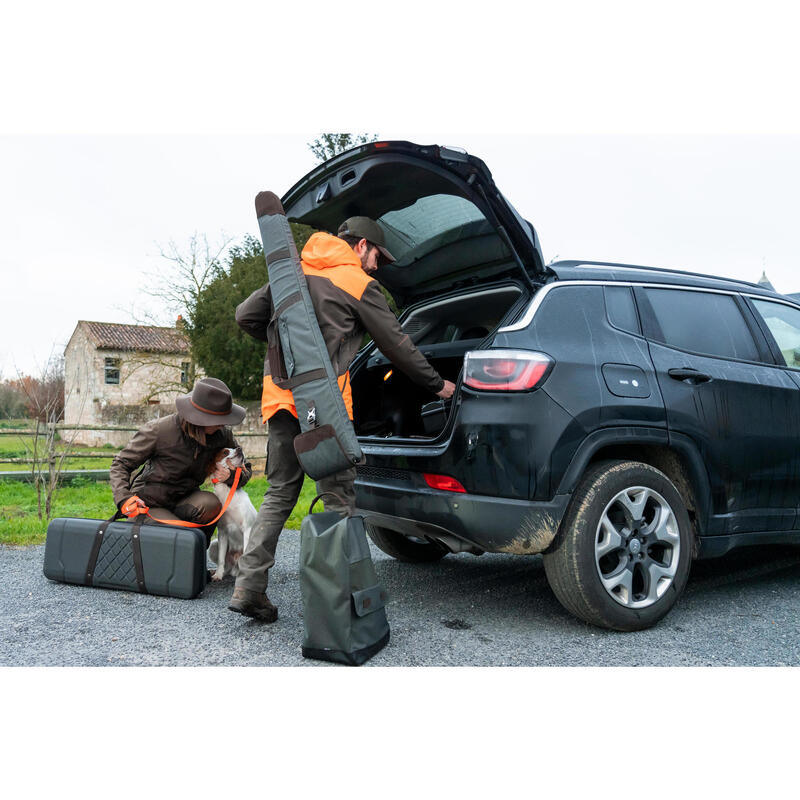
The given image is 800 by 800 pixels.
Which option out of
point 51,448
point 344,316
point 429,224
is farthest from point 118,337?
point 344,316

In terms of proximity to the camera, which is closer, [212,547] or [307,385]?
[307,385]

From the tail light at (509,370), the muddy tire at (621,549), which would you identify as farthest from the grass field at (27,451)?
the muddy tire at (621,549)

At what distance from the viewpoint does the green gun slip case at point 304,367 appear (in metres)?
3.02

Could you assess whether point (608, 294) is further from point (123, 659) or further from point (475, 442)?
point (123, 659)

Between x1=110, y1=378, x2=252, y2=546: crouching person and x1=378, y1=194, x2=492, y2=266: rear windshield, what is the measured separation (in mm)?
1355

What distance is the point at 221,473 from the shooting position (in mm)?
4348

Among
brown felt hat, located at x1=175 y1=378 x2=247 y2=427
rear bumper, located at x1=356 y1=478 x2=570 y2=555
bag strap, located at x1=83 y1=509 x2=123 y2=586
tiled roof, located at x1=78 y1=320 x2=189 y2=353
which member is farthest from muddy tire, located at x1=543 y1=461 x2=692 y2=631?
tiled roof, located at x1=78 y1=320 x2=189 y2=353

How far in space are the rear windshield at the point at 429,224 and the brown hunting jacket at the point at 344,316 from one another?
1.92 ft

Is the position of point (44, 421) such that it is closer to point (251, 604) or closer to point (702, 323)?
point (251, 604)

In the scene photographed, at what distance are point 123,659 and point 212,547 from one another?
1.58 meters

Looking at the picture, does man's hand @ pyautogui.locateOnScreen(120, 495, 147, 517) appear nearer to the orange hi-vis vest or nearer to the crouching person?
the crouching person

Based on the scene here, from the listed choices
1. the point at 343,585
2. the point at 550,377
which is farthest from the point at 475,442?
the point at 343,585

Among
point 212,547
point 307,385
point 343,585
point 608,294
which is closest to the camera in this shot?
point 343,585

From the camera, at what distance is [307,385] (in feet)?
10.1
